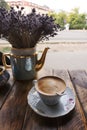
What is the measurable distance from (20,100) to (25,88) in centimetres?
13

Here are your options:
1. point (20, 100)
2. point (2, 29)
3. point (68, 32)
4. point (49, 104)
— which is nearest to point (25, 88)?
point (20, 100)

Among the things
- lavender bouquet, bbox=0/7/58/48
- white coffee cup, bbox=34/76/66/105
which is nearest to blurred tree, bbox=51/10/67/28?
lavender bouquet, bbox=0/7/58/48

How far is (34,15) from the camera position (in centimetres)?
89

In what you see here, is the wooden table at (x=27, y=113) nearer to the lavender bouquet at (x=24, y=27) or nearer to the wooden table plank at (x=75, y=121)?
the wooden table plank at (x=75, y=121)

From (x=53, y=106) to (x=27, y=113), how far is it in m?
0.12

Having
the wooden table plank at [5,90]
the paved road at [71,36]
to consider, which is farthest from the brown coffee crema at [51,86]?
the paved road at [71,36]

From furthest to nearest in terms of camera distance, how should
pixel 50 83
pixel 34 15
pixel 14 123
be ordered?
1. pixel 34 15
2. pixel 50 83
3. pixel 14 123

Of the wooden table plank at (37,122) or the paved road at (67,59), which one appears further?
the paved road at (67,59)

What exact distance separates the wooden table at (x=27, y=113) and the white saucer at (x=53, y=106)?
2cm

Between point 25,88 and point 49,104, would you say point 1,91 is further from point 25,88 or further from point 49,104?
point 49,104

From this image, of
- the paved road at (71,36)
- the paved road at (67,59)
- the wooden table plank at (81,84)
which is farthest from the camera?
the paved road at (67,59)

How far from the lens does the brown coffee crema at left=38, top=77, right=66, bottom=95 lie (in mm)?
717

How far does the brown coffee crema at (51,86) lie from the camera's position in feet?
2.35

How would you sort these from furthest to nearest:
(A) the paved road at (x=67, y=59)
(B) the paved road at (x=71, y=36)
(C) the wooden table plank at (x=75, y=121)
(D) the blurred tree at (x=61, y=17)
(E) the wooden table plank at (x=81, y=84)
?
(A) the paved road at (x=67, y=59) → (B) the paved road at (x=71, y=36) → (D) the blurred tree at (x=61, y=17) → (E) the wooden table plank at (x=81, y=84) → (C) the wooden table plank at (x=75, y=121)
